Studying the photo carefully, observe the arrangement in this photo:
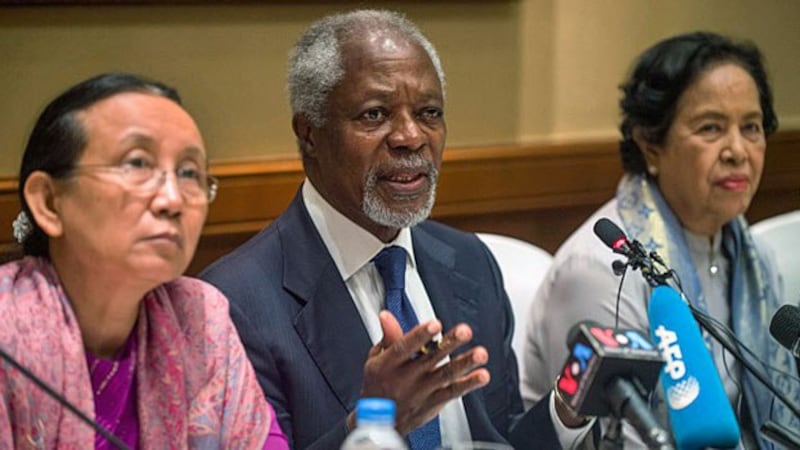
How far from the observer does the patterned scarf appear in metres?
3.00

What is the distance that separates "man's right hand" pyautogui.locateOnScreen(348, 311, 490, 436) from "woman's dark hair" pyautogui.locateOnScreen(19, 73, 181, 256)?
0.49m

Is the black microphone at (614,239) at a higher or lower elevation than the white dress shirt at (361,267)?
higher

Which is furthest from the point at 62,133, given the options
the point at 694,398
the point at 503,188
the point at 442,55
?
the point at 503,188

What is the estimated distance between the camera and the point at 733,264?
10.2 ft

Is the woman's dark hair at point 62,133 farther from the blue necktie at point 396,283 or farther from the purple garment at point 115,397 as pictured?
the blue necktie at point 396,283

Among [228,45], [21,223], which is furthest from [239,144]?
[21,223]

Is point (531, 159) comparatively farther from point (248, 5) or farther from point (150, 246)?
point (150, 246)

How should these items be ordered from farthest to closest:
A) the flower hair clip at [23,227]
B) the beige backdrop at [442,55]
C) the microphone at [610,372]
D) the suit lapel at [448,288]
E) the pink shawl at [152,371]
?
the beige backdrop at [442,55]
the suit lapel at [448,288]
the flower hair clip at [23,227]
the pink shawl at [152,371]
the microphone at [610,372]

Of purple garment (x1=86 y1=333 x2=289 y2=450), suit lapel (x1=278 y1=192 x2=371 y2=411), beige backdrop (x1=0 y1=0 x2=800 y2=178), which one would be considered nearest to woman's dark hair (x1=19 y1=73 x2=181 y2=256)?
purple garment (x1=86 y1=333 x2=289 y2=450)

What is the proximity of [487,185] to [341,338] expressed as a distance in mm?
1489

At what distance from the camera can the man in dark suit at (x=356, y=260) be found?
229cm

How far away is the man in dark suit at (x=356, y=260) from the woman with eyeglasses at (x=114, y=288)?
0.29 m

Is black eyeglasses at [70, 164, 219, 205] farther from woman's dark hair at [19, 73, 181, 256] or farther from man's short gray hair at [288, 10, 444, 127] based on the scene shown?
man's short gray hair at [288, 10, 444, 127]

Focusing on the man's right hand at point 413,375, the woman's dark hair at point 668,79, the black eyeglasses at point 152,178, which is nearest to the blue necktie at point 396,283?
the man's right hand at point 413,375
